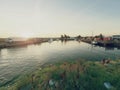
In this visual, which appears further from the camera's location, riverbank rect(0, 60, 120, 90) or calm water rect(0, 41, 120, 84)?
calm water rect(0, 41, 120, 84)

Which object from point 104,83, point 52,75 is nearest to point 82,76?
Answer: point 104,83

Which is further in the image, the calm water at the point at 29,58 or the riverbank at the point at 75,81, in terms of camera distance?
the calm water at the point at 29,58

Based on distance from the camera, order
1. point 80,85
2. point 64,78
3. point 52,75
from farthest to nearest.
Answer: point 52,75
point 64,78
point 80,85

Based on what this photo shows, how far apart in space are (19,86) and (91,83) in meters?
7.41

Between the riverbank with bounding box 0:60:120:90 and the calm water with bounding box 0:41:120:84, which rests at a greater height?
the riverbank with bounding box 0:60:120:90

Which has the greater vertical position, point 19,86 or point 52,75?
point 52,75

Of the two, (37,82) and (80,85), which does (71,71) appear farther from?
(37,82)

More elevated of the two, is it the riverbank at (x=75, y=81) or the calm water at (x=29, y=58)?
the riverbank at (x=75, y=81)

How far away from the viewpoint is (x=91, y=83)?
42.9ft

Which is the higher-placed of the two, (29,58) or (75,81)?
(75,81)

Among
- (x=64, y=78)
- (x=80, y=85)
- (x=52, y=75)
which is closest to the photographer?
(x=80, y=85)

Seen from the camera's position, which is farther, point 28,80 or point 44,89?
point 28,80

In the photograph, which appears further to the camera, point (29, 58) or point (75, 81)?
point (29, 58)

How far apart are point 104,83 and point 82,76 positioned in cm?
221
